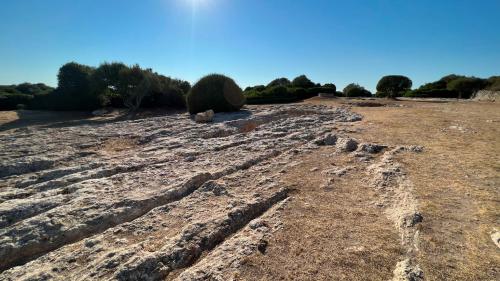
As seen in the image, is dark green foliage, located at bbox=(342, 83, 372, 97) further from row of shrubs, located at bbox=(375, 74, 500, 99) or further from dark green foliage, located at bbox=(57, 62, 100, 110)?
dark green foliage, located at bbox=(57, 62, 100, 110)

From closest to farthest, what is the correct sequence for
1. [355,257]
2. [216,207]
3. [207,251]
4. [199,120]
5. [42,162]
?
[355,257]
[207,251]
[216,207]
[42,162]
[199,120]

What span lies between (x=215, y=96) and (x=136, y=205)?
14.0 metres

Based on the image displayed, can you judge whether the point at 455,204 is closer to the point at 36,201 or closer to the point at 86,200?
the point at 86,200

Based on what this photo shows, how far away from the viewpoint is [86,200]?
206 inches

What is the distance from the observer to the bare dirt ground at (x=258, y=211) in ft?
11.3

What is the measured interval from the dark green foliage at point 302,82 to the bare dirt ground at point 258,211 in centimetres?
3629

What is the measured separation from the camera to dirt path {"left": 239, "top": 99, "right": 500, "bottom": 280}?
10.7 ft

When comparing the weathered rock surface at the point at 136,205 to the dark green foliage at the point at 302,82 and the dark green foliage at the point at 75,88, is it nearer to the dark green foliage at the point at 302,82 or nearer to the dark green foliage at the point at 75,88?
the dark green foliage at the point at 75,88

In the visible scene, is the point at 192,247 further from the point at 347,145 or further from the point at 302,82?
the point at 302,82

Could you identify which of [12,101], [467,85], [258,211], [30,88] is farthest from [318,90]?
[30,88]

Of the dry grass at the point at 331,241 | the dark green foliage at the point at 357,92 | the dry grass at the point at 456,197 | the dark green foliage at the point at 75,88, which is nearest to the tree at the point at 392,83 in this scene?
the dark green foliage at the point at 357,92

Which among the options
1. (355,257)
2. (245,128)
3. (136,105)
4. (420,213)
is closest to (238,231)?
(355,257)

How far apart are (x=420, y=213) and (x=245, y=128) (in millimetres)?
Result: 8469

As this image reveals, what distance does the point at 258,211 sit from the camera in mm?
4852
